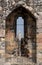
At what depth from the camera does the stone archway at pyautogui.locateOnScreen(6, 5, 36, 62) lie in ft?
25.6

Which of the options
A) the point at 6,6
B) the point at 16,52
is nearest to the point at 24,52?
the point at 16,52

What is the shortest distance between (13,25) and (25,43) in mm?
587

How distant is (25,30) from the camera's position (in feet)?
25.9

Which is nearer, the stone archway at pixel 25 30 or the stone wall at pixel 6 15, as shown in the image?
the stone wall at pixel 6 15

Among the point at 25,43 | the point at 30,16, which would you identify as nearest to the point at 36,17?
the point at 30,16

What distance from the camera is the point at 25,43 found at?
311 inches

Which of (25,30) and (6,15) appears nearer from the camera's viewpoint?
(6,15)

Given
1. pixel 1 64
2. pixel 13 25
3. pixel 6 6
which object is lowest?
pixel 1 64

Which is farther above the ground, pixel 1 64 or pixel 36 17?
pixel 36 17

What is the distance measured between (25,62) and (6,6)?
157 centimetres

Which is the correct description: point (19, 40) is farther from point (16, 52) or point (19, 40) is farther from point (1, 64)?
point (1, 64)

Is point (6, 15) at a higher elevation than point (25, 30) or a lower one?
higher

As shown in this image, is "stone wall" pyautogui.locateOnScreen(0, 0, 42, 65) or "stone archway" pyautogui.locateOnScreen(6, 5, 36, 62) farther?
"stone archway" pyautogui.locateOnScreen(6, 5, 36, 62)

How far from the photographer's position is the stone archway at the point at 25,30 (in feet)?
25.6
